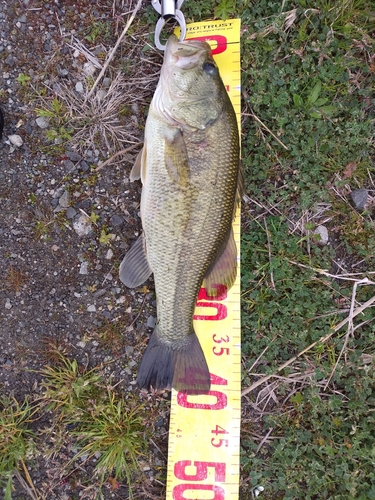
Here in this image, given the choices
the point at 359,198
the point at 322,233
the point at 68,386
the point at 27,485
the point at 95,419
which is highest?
the point at 359,198

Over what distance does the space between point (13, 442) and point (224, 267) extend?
2.04m

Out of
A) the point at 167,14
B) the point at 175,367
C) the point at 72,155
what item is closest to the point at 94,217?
the point at 72,155

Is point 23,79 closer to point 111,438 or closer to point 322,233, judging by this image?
point 322,233

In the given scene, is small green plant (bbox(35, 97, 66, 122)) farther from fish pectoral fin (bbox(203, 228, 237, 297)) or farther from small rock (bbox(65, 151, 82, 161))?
fish pectoral fin (bbox(203, 228, 237, 297))

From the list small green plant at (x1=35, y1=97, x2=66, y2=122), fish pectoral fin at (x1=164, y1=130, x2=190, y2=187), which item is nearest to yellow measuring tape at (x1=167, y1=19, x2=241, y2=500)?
fish pectoral fin at (x1=164, y1=130, x2=190, y2=187)

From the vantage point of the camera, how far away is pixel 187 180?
7.93ft

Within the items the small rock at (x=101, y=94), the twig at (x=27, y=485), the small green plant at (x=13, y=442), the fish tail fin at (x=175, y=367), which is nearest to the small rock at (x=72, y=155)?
the small rock at (x=101, y=94)

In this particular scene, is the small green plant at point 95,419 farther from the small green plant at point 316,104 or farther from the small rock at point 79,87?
the small green plant at point 316,104

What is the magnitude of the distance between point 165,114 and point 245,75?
994 millimetres

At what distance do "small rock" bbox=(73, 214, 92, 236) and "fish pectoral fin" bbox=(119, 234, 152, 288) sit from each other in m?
0.51

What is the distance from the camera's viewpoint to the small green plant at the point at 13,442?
9.53 feet

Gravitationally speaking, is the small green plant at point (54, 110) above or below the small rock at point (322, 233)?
above

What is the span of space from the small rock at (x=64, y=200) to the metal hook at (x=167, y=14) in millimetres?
1317

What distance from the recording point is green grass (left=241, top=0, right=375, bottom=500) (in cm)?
300
